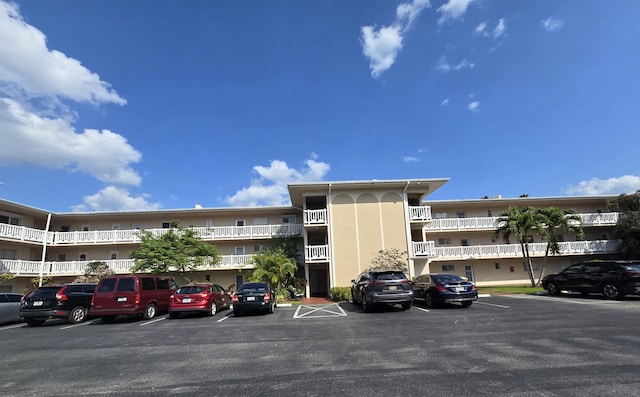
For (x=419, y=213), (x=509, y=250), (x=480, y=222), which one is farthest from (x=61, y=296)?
(x=509, y=250)

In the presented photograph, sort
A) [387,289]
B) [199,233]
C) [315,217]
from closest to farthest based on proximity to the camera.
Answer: [387,289], [315,217], [199,233]

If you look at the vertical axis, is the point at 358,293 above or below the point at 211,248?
below

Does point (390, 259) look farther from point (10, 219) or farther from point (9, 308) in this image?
point (10, 219)

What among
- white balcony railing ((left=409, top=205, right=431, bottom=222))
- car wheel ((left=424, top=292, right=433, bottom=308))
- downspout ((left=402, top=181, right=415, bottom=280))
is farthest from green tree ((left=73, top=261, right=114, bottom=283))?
white balcony railing ((left=409, top=205, right=431, bottom=222))

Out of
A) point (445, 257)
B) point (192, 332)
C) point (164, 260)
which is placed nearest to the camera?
point (192, 332)

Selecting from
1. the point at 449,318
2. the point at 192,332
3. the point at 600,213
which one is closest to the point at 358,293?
the point at 449,318

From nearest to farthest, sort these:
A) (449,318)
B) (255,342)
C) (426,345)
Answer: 1. (426,345)
2. (255,342)
3. (449,318)

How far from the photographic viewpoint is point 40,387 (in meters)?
5.42

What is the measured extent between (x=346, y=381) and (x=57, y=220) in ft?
103

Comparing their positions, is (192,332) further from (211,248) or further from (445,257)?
(445,257)

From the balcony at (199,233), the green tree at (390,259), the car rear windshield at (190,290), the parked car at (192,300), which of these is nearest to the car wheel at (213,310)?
the parked car at (192,300)

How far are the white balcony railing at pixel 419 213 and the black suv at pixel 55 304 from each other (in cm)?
1888

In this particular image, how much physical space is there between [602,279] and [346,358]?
1539 centimetres

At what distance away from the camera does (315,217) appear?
23.7 m
